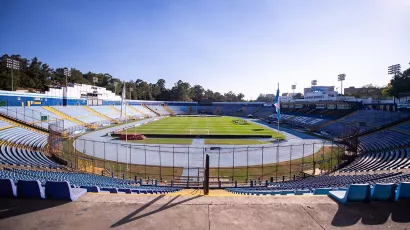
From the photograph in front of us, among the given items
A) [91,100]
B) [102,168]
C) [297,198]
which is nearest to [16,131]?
[102,168]

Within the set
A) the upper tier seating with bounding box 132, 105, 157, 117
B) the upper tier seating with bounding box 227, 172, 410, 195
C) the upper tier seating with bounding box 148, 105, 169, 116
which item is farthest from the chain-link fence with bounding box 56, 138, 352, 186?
the upper tier seating with bounding box 148, 105, 169, 116

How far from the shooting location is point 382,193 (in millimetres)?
5648

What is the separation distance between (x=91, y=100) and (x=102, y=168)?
191ft

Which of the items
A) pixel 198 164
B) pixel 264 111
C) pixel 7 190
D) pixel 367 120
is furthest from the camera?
pixel 264 111

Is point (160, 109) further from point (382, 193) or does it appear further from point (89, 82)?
point (382, 193)

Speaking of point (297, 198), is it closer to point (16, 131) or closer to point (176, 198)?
point (176, 198)

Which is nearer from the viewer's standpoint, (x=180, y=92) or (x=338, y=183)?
(x=338, y=183)

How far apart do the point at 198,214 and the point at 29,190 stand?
443cm

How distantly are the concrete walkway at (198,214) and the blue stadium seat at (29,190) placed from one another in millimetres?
194

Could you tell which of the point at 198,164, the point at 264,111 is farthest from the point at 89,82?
the point at 198,164

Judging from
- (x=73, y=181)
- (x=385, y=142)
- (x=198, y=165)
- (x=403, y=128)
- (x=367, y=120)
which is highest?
(x=367, y=120)

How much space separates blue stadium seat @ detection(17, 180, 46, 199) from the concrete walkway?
7.6 inches

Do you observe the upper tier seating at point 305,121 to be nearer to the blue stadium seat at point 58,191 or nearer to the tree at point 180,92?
the blue stadium seat at point 58,191

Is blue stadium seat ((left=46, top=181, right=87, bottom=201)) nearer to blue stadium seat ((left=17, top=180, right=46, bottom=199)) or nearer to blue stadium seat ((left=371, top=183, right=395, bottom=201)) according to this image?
blue stadium seat ((left=17, top=180, right=46, bottom=199))
